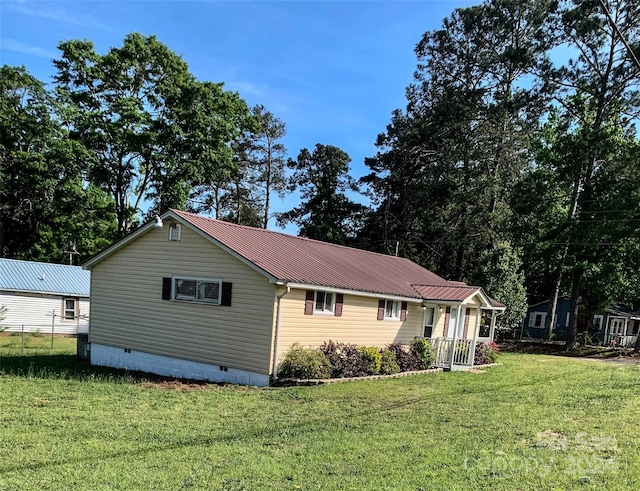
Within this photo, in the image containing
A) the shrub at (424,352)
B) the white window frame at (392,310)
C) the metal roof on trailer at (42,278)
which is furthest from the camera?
the metal roof on trailer at (42,278)

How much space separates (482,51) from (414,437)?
31134mm

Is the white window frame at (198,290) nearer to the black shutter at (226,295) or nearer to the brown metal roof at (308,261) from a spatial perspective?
the black shutter at (226,295)

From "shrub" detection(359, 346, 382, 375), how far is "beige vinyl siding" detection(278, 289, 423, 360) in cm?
57

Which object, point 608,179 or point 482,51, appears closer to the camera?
point 608,179

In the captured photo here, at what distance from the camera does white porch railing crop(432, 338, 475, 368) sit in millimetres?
15797

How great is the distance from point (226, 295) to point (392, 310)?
20.3 ft

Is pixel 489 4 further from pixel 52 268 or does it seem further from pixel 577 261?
pixel 52 268

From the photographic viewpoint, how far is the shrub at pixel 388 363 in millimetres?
13659

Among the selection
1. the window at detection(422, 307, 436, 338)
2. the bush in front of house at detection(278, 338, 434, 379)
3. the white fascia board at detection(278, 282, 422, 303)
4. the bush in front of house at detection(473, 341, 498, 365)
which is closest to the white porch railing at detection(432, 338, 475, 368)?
the bush in front of house at detection(278, 338, 434, 379)

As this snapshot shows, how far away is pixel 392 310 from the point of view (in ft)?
50.6

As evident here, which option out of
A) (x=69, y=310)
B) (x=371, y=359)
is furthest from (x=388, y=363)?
(x=69, y=310)

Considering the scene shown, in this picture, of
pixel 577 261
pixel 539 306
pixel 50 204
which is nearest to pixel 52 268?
pixel 50 204

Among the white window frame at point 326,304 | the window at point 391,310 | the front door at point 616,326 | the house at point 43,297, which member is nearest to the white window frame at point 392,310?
the window at point 391,310

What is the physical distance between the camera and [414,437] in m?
6.89
